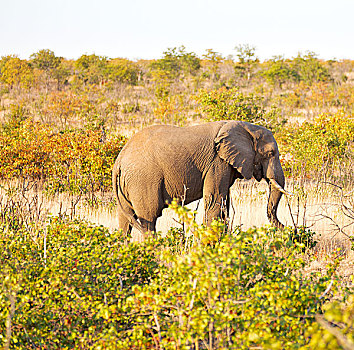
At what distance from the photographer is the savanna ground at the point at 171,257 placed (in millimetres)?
3164

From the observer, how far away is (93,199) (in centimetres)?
909

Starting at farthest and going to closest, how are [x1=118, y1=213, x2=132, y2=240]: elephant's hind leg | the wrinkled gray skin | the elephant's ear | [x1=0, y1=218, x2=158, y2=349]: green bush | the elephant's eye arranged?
the elephant's eye < [x1=118, y1=213, x2=132, y2=240]: elephant's hind leg < the elephant's ear < the wrinkled gray skin < [x1=0, y1=218, x2=158, y2=349]: green bush

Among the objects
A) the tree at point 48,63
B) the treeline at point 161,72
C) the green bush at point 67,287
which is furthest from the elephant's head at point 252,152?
the tree at point 48,63

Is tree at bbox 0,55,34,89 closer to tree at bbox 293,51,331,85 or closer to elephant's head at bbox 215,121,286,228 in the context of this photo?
tree at bbox 293,51,331,85

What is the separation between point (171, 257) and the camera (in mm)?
3338

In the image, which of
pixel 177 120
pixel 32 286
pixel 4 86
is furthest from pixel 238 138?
pixel 4 86

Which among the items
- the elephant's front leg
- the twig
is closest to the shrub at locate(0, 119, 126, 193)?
the elephant's front leg

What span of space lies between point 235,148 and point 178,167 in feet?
2.88

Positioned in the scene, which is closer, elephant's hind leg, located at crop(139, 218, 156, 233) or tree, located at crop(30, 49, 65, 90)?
elephant's hind leg, located at crop(139, 218, 156, 233)

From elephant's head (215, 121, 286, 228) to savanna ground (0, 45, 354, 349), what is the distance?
59 cm

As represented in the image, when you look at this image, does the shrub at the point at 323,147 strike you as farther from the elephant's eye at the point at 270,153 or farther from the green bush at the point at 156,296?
the green bush at the point at 156,296

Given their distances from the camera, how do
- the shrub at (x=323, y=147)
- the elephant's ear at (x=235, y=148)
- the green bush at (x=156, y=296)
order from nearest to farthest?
the green bush at (x=156, y=296) < the elephant's ear at (x=235, y=148) < the shrub at (x=323, y=147)

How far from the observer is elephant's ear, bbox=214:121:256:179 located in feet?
20.0

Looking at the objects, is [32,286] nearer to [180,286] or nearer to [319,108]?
[180,286]
